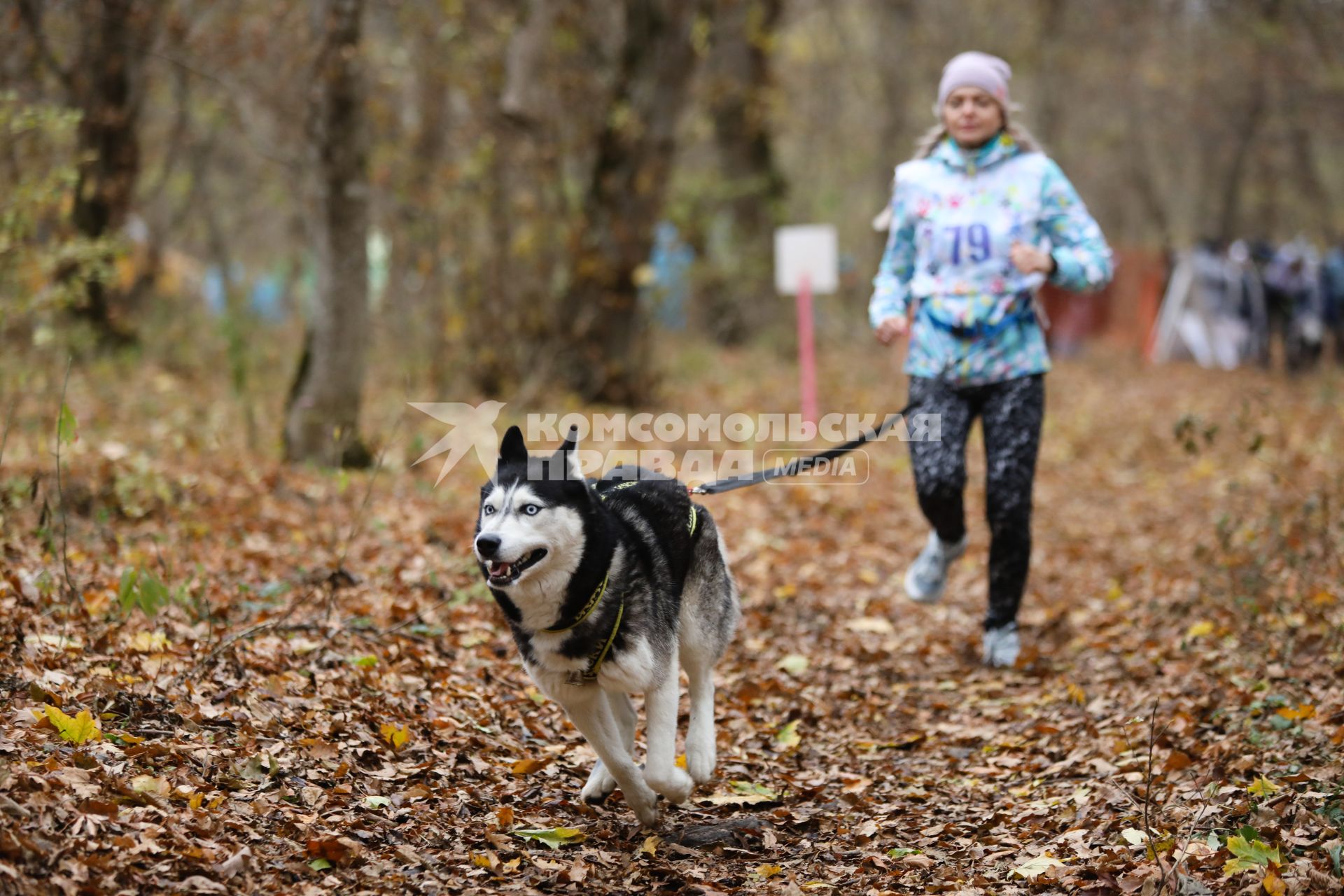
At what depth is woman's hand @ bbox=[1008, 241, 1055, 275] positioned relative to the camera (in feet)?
17.3

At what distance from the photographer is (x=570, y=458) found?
377cm

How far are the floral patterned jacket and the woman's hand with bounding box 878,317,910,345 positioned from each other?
46 millimetres

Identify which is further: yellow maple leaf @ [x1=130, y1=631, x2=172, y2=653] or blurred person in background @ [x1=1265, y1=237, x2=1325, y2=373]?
blurred person in background @ [x1=1265, y1=237, x2=1325, y2=373]

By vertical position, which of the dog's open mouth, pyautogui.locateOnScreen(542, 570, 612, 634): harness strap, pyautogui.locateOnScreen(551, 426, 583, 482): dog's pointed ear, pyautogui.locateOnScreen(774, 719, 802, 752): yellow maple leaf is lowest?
pyautogui.locateOnScreen(774, 719, 802, 752): yellow maple leaf

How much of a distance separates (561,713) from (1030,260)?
2839mm

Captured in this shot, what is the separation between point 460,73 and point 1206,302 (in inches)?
582

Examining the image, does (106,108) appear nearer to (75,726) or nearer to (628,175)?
(628,175)

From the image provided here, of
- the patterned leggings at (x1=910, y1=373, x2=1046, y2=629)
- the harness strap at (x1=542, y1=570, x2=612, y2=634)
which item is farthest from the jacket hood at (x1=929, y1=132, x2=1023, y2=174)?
the harness strap at (x1=542, y1=570, x2=612, y2=634)

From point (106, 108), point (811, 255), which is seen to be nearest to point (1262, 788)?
point (811, 255)

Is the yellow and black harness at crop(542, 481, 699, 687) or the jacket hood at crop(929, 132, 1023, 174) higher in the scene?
the jacket hood at crop(929, 132, 1023, 174)

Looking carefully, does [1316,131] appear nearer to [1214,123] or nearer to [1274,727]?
[1214,123]

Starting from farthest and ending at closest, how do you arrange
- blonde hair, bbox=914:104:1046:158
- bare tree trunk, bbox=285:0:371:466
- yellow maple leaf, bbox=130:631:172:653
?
bare tree trunk, bbox=285:0:371:466, blonde hair, bbox=914:104:1046:158, yellow maple leaf, bbox=130:631:172:653

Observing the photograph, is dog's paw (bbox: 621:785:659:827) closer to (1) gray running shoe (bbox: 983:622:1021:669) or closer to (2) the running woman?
(2) the running woman

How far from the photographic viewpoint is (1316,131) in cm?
2458
